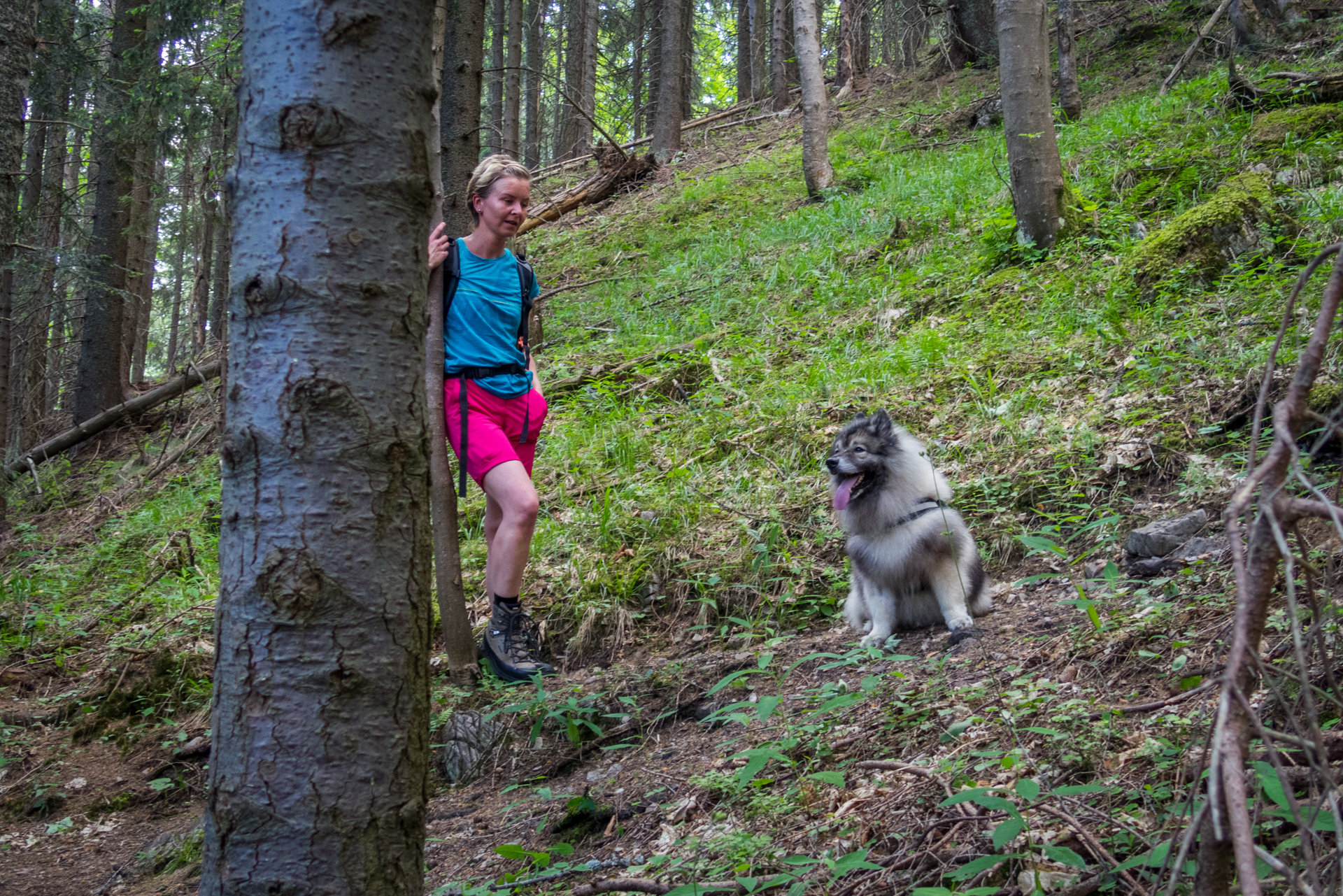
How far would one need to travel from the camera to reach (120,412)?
38.1ft

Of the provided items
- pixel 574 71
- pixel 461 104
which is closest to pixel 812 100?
pixel 461 104

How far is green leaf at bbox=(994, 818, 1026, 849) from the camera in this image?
4.83 ft

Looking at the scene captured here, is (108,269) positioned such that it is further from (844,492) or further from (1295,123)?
(1295,123)

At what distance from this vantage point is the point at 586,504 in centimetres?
597

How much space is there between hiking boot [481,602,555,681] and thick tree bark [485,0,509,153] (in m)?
14.4

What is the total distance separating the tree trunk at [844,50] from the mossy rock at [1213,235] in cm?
1281

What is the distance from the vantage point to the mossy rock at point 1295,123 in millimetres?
6965

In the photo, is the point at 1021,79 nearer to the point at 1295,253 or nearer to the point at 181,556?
the point at 1295,253

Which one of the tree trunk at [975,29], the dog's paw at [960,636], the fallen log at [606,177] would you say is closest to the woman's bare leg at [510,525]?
the dog's paw at [960,636]

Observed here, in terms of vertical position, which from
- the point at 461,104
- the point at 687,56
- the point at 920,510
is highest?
the point at 687,56

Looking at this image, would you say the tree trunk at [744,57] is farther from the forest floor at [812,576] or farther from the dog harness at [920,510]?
the dog harness at [920,510]

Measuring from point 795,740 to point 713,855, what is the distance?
40 centimetres

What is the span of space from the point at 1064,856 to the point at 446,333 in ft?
11.3

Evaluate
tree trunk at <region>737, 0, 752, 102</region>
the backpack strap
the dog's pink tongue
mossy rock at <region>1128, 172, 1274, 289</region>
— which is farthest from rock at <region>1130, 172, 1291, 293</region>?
tree trunk at <region>737, 0, 752, 102</region>
